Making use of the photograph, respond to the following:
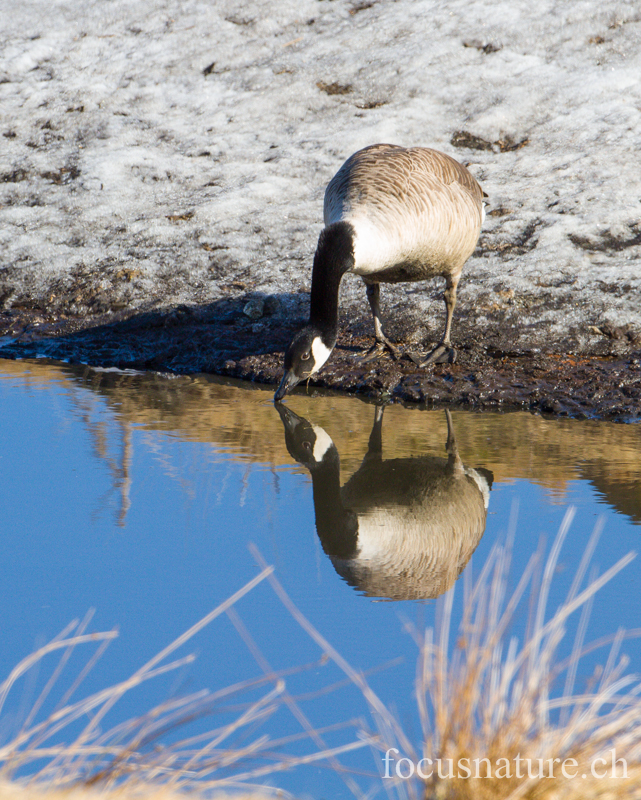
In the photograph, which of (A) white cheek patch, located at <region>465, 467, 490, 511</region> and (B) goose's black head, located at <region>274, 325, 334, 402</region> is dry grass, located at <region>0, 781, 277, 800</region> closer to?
(A) white cheek patch, located at <region>465, 467, 490, 511</region>

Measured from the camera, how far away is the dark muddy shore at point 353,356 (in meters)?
5.68

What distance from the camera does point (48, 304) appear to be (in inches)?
300

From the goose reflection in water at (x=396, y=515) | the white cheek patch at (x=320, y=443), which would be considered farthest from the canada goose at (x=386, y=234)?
the goose reflection in water at (x=396, y=515)

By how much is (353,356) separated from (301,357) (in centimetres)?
97

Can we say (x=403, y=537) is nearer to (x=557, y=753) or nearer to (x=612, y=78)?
(x=557, y=753)

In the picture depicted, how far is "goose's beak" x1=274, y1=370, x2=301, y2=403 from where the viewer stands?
5484 mm

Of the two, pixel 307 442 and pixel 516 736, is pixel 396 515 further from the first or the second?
pixel 516 736

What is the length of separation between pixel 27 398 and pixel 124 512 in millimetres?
2209

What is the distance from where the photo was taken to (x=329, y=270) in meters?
5.47

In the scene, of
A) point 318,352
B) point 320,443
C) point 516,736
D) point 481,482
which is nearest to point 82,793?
point 516,736

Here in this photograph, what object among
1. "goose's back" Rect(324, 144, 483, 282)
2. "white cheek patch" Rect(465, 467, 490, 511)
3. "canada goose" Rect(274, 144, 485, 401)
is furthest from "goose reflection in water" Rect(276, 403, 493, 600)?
"goose's back" Rect(324, 144, 483, 282)

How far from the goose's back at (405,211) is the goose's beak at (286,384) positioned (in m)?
0.85

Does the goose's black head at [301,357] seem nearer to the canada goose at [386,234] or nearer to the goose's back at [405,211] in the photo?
the canada goose at [386,234]

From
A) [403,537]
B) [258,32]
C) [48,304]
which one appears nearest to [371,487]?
[403,537]
